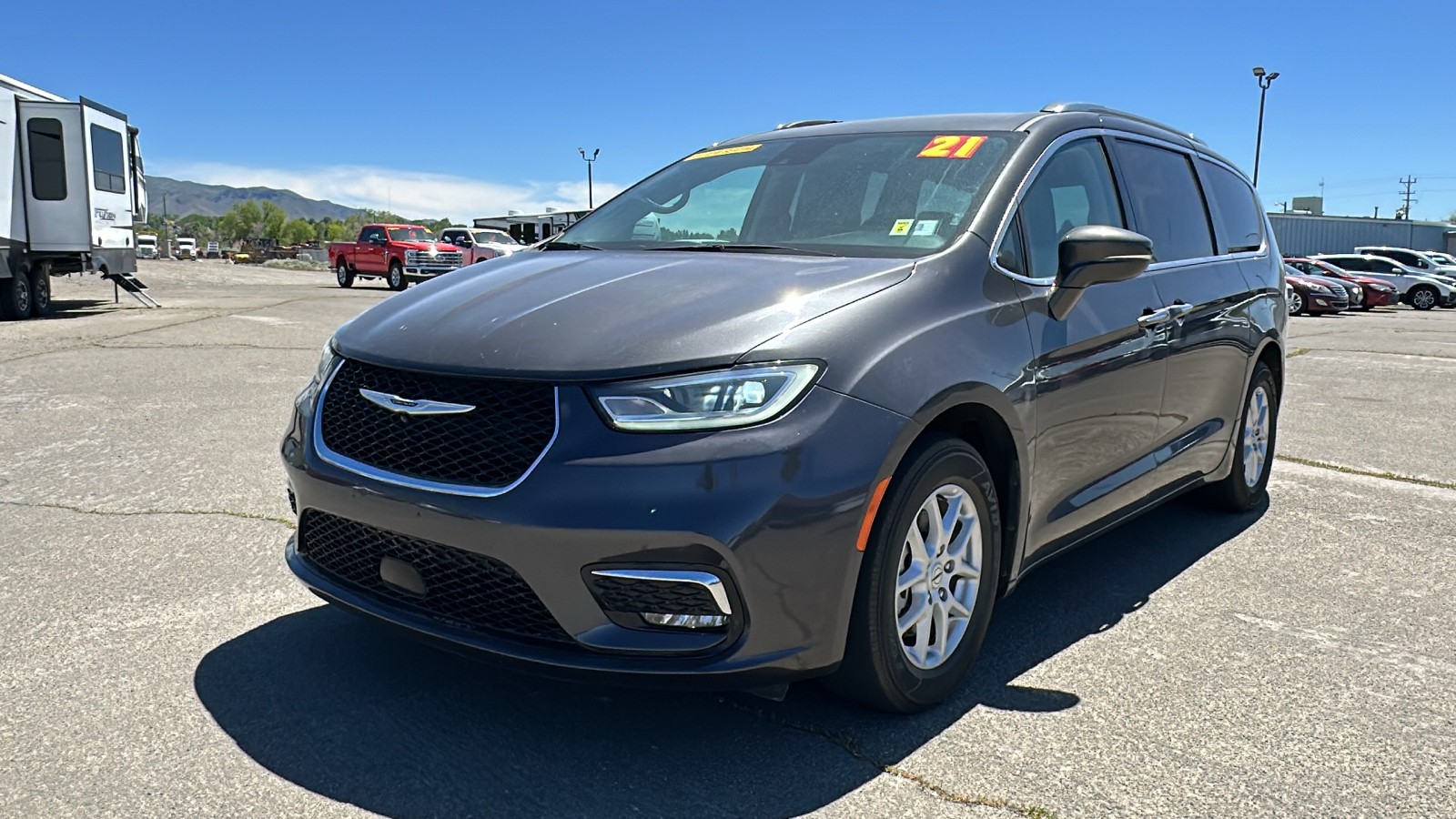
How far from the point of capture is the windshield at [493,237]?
34478mm

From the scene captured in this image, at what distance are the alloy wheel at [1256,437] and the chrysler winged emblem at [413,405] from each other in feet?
13.0

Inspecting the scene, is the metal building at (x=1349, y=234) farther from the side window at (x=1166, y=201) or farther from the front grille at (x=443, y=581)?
the front grille at (x=443, y=581)

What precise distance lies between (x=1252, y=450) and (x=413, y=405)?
14.1 ft

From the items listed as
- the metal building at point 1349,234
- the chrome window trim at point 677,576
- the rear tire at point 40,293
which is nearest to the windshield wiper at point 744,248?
the chrome window trim at point 677,576

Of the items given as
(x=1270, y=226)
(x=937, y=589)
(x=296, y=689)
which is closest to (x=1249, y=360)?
(x=1270, y=226)

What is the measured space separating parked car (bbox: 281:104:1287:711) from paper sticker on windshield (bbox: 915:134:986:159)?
0.05 feet

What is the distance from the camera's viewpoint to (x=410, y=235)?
3275 cm

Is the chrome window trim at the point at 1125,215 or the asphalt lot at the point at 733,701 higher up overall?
the chrome window trim at the point at 1125,215

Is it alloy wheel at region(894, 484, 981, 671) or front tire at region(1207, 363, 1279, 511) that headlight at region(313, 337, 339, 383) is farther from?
front tire at region(1207, 363, 1279, 511)

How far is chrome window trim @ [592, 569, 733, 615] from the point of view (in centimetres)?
256

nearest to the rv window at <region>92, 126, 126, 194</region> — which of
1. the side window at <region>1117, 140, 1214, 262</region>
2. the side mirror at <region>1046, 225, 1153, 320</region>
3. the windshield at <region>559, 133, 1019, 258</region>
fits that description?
the windshield at <region>559, 133, 1019, 258</region>

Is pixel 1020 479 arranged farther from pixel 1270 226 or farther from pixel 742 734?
pixel 1270 226

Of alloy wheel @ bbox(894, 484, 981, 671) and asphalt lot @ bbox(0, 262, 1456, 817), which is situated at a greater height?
alloy wheel @ bbox(894, 484, 981, 671)

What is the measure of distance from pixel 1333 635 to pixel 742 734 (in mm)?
2174
